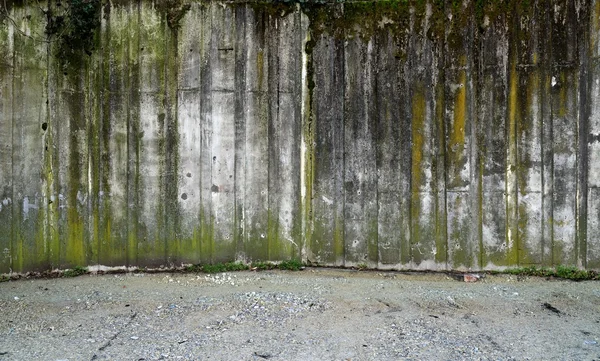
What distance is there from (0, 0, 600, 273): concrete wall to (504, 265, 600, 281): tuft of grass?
20cm

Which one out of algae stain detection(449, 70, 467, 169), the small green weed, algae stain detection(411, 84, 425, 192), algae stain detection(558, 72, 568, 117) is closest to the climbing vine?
the small green weed

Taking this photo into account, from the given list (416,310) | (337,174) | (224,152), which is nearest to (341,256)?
(337,174)

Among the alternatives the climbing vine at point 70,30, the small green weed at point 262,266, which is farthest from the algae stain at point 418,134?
the climbing vine at point 70,30

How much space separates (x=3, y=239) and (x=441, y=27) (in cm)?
413

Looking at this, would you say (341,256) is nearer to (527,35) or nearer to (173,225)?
(173,225)

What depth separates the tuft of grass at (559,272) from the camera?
4480 millimetres

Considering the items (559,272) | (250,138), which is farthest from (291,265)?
(559,272)

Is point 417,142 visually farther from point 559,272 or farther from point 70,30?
point 70,30

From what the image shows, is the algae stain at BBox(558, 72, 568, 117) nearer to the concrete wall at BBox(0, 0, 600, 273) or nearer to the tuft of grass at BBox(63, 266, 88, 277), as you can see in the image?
the concrete wall at BBox(0, 0, 600, 273)

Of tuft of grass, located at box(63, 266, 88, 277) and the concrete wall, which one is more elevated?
the concrete wall

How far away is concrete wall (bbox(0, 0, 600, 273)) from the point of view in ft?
15.2

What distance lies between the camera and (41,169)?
15.4ft

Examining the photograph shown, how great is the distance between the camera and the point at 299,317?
3.75 meters

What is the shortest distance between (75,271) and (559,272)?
4055 mm
